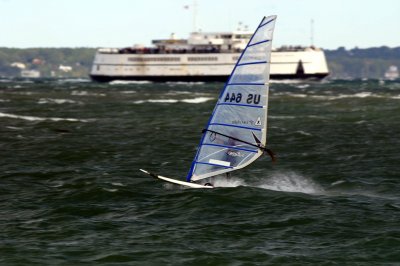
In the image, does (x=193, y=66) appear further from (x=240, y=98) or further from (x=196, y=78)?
(x=240, y=98)

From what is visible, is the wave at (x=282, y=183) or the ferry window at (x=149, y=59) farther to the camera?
the ferry window at (x=149, y=59)

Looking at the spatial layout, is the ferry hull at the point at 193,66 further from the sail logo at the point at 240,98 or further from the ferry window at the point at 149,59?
the sail logo at the point at 240,98

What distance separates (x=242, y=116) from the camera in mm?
24609

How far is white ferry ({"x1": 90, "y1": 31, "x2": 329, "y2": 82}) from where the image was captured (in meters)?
159

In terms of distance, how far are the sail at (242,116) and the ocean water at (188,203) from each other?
1.18 metres

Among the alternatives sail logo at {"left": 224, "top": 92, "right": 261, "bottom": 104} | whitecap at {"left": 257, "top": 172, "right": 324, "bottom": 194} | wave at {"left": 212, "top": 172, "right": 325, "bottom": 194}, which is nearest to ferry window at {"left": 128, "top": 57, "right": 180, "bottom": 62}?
whitecap at {"left": 257, "top": 172, "right": 324, "bottom": 194}

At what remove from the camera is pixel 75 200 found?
25594 millimetres

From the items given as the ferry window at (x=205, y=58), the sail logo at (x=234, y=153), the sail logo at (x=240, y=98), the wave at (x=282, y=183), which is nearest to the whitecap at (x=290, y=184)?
the wave at (x=282, y=183)

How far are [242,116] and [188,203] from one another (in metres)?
3.10

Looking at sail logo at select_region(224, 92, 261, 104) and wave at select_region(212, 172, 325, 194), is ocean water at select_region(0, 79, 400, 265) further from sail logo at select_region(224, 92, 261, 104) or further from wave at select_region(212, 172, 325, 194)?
sail logo at select_region(224, 92, 261, 104)

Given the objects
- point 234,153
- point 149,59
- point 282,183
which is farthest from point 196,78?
point 234,153

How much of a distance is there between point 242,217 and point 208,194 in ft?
9.54

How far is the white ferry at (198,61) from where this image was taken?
523ft

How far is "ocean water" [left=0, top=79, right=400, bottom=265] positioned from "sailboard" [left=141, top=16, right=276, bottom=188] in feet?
3.97
